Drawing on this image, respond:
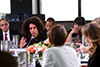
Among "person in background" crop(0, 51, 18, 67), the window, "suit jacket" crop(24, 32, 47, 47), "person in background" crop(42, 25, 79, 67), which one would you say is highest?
the window

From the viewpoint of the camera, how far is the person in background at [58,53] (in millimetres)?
1436

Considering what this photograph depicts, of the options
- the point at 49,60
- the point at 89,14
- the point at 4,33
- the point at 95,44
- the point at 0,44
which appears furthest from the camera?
the point at 89,14

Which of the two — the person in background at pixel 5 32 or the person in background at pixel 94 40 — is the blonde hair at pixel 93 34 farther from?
the person in background at pixel 5 32

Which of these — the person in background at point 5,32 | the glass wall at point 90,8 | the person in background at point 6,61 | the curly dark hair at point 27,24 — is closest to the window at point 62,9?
the glass wall at point 90,8

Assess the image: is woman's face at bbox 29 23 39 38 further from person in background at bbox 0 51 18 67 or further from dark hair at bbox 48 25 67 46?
person in background at bbox 0 51 18 67

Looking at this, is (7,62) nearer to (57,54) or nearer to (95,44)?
(57,54)

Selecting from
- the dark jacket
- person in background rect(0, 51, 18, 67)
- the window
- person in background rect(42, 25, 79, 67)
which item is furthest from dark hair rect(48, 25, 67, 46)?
the window

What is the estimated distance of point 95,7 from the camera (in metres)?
6.82

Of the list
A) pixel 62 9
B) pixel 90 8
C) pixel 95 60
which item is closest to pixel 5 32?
pixel 95 60

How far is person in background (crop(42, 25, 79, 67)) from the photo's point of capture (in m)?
1.44

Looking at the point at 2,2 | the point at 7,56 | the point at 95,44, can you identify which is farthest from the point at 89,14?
the point at 7,56

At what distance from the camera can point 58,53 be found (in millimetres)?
1447

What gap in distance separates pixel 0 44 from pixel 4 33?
1297mm

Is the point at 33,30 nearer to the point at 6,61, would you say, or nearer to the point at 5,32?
the point at 5,32
